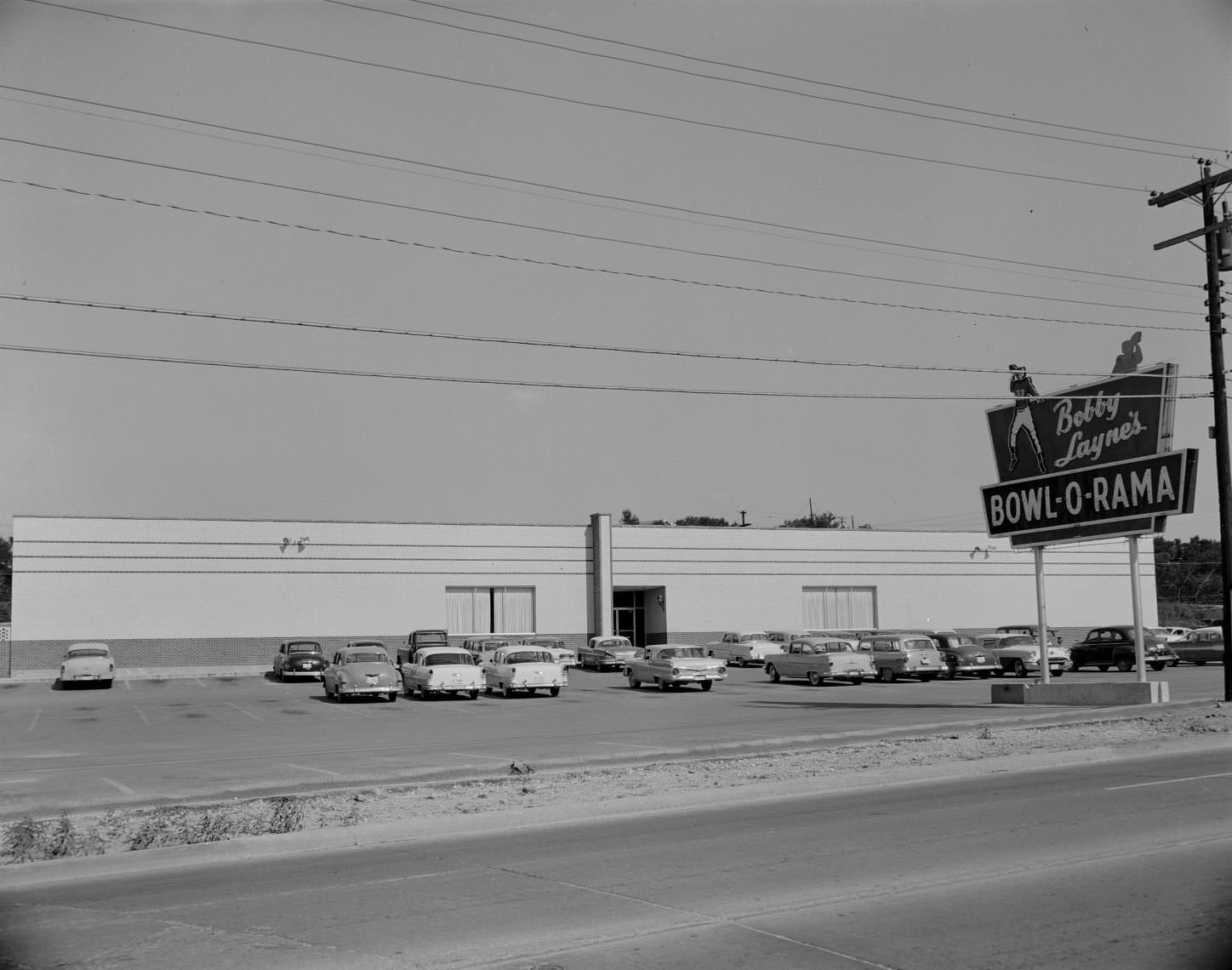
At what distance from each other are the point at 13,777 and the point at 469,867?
10.6 meters

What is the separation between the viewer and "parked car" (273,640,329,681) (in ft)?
151

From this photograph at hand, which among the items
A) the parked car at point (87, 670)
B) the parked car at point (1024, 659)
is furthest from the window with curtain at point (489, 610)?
the parked car at point (1024, 659)

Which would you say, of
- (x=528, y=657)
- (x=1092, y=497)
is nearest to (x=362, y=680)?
(x=528, y=657)

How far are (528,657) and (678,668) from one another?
479cm

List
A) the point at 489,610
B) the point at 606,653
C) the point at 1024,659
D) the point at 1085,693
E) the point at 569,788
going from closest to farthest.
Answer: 1. the point at 569,788
2. the point at 1085,693
3. the point at 1024,659
4. the point at 606,653
5. the point at 489,610

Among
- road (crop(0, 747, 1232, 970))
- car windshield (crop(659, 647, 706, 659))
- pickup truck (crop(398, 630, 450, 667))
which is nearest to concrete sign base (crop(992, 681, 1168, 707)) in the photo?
car windshield (crop(659, 647, 706, 659))

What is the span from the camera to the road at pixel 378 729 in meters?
16.8

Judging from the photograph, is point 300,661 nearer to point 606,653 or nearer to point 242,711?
point 606,653

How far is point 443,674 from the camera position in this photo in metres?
34.9

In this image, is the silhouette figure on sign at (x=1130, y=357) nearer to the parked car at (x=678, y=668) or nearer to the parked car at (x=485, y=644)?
the parked car at (x=678, y=668)

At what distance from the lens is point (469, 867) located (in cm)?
1009

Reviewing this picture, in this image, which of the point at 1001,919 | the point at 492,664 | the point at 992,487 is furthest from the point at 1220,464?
the point at 1001,919

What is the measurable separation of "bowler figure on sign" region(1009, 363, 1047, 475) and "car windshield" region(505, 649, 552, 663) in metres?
15.3

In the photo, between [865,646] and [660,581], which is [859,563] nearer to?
[660,581]
